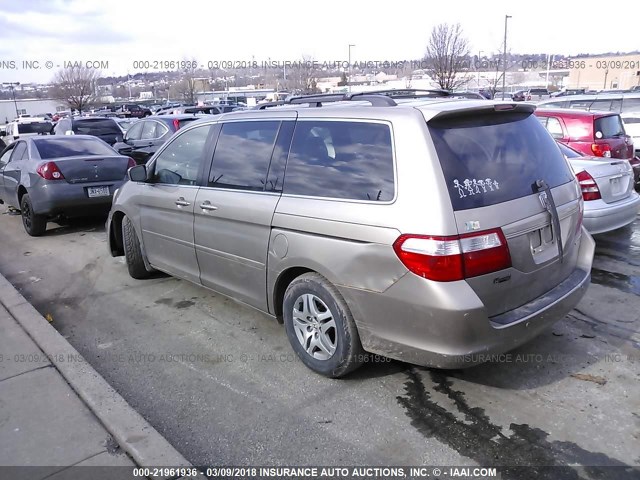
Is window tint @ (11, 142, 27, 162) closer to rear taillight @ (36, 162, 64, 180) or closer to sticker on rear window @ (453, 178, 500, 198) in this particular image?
rear taillight @ (36, 162, 64, 180)

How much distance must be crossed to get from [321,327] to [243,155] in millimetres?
1539

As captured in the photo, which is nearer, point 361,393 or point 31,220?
point 361,393

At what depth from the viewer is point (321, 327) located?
3578mm

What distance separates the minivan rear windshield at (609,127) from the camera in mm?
8555

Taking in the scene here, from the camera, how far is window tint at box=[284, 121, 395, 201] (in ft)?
10.4

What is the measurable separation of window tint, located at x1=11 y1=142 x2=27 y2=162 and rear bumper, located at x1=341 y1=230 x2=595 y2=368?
314 inches

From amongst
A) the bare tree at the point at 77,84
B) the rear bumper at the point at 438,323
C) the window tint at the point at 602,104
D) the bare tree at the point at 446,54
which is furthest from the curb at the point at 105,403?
the bare tree at the point at 77,84

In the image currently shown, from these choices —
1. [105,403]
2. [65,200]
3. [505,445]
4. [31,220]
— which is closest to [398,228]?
[505,445]

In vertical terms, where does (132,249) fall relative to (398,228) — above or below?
below

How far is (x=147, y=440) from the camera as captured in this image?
295cm

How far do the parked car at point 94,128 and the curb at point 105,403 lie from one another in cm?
1226

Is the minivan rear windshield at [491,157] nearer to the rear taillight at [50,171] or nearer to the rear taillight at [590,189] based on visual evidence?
the rear taillight at [590,189]

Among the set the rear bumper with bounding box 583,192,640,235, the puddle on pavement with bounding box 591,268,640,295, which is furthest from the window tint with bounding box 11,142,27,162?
the puddle on pavement with bounding box 591,268,640,295

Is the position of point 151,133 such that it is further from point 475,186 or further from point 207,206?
point 475,186
